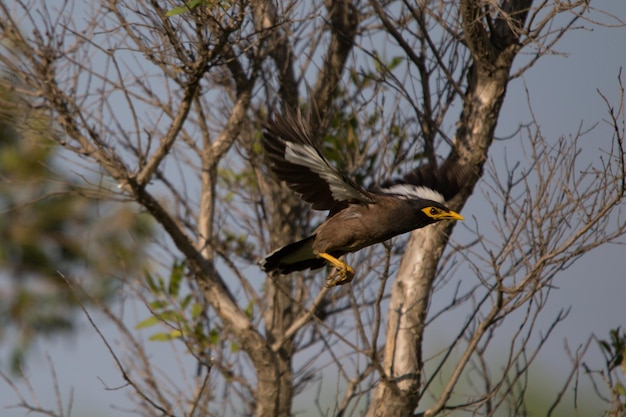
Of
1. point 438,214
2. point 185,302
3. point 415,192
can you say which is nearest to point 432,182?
point 415,192

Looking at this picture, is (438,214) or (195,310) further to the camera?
(195,310)

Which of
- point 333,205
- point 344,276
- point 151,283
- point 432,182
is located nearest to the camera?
point 344,276

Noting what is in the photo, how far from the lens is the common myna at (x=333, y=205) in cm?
430

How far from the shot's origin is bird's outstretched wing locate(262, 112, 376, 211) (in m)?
4.25

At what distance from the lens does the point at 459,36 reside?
5770 mm

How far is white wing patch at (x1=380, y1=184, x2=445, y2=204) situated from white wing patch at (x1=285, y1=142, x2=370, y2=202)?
0.42 m

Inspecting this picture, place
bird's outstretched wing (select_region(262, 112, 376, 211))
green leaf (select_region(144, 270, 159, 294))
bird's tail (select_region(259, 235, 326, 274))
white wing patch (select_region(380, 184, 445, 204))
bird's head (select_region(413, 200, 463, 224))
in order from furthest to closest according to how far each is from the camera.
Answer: green leaf (select_region(144, 270, 159, 294)), white wing patch (select_region(380, 184, 445, 204)), bird's tail (select_region(259, 235, 326, 274)), bird's head (select_region(413, 200, 463, 224)), bird's outstretched wing (select_region(262, 112, 376, 211))

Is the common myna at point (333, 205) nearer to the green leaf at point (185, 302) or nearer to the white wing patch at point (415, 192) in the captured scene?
the white wing patch at point (415, 192)

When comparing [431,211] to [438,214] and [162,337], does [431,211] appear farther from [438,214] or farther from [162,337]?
[162,337]

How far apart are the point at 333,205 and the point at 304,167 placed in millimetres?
433

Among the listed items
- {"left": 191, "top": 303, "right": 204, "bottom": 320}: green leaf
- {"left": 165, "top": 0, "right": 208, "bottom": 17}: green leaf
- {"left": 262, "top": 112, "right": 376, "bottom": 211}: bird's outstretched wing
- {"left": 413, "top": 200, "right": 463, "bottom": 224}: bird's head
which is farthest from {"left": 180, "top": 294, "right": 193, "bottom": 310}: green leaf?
{"left": 165, "top": 0, "right": 208, "bottom": 17}: green leaf

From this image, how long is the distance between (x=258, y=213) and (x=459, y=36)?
2306 millimetres

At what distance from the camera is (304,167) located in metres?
4.48

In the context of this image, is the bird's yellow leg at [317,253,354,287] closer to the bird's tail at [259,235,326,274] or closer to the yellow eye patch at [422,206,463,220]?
the bird's tail at [259,235,326,274]
